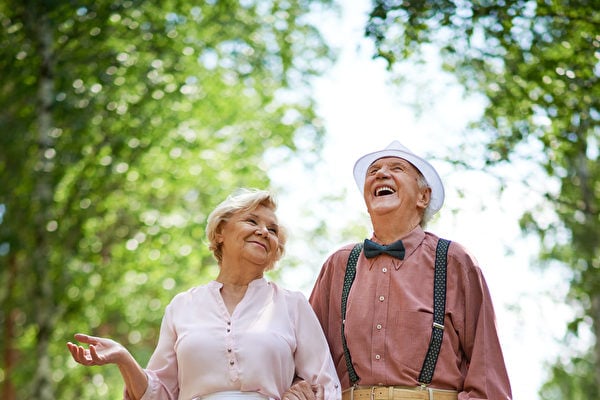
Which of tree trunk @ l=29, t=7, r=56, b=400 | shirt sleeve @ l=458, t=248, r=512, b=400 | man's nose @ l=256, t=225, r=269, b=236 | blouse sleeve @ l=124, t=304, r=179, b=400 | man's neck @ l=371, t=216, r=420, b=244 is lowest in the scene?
tree trunk @ l=29, t=7, r=56, b=400

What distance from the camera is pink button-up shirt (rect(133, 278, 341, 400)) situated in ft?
15.4

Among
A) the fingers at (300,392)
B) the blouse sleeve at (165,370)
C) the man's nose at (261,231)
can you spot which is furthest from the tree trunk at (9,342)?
the fingers at (300,392)

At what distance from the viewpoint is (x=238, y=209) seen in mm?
5145

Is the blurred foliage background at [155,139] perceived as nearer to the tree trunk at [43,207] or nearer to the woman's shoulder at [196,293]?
the tree trunk at [43,207]

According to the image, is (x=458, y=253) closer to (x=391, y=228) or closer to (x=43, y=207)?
(x=391, y=228)

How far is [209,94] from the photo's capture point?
17078mm

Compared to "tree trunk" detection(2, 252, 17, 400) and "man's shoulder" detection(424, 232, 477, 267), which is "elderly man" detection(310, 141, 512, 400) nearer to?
"man's shoulder" detection(424, 232, 477, 267)

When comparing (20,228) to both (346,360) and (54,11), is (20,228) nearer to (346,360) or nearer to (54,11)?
(54,11)

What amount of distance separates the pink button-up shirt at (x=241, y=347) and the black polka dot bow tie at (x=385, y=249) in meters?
0.44

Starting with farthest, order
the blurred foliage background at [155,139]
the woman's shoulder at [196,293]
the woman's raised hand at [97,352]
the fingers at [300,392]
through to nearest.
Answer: the blurred foliage background at [155,139] → the woman's shoulder at [196,293] → the fingers at [300,392] → the woman's raised hand at [97,352]

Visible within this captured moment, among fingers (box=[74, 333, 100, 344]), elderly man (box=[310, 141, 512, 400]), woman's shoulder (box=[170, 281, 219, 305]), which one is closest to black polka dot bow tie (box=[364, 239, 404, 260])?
elderly man (box=[310, 141, 512, 400])

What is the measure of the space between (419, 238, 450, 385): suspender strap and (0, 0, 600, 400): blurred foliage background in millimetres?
3840

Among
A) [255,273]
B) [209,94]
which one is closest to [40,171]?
[209,94]

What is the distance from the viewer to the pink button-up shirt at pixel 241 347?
4.69 meters
